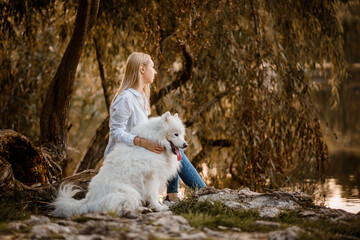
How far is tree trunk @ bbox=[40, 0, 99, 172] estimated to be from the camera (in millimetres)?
5418

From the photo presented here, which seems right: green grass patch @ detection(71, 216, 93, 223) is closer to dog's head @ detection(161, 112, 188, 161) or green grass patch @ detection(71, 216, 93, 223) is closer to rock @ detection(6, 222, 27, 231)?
rock @ detection(6, 222, 27, 231)

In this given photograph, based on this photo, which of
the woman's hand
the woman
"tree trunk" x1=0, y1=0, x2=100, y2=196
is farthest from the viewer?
→ "tree trunk" x1=0, y1=0, x2=100, y2=196

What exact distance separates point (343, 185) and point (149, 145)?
552cm

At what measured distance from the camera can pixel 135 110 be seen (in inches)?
159

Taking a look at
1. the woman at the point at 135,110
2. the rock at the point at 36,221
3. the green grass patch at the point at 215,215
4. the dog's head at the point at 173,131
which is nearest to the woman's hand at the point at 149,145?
the woman at the point at 135,110

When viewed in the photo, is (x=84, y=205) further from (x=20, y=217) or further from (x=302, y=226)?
(x=302, y=226)

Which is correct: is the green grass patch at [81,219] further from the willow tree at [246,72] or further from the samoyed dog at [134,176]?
the willow tree at [246,72]

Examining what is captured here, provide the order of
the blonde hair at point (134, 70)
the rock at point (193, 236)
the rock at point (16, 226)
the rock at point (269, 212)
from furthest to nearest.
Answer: the blonde hair at point (134, 70)
the rock at point (269, 212)
the rock at point (16, 226)
the rock at point (193, 236)

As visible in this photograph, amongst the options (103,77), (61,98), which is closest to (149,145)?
(61,98)

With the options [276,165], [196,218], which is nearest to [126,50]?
[276,165]

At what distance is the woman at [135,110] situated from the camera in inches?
149

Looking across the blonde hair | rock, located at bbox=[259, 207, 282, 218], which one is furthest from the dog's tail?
rock, located at bbox=[259, 207, 282, 218]

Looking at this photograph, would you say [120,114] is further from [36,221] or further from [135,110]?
[36,221]

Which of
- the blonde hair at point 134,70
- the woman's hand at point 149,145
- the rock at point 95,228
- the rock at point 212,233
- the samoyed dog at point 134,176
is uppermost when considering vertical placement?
the blonde hair at point 134,70
